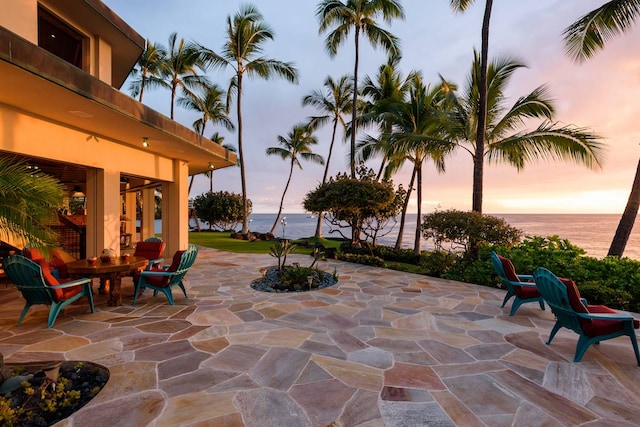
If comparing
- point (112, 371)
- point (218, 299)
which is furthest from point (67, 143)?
point (112, 371)

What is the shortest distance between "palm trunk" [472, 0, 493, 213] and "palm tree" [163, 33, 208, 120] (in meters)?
16.5

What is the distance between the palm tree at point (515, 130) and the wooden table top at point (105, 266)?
31.8 feet

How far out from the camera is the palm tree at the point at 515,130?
8.45m

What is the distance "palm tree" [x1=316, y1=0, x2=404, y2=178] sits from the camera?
1468 cm

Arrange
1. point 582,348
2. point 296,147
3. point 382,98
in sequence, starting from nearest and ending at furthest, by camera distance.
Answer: point 582,348, point 382,98, point 296,147

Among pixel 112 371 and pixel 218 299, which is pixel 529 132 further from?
pixel 112 371

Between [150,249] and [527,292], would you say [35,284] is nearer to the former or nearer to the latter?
[150,249]

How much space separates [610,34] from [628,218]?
507 cm

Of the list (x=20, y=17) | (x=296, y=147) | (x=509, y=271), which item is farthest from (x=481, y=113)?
(x=296, y=147)

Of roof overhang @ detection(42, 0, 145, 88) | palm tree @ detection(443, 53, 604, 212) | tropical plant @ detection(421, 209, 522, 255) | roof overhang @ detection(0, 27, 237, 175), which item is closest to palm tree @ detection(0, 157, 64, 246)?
roof overhang @ detection(0, 27, 237, 175)

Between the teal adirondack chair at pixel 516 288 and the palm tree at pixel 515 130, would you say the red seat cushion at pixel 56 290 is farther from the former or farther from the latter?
the palm tree at pixel 515 130

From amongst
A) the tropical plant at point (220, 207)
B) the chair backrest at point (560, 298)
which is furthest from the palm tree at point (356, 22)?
the tropical plant at point (220, 207)

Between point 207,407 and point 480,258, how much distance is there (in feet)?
25.3

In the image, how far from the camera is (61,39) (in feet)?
26.3
